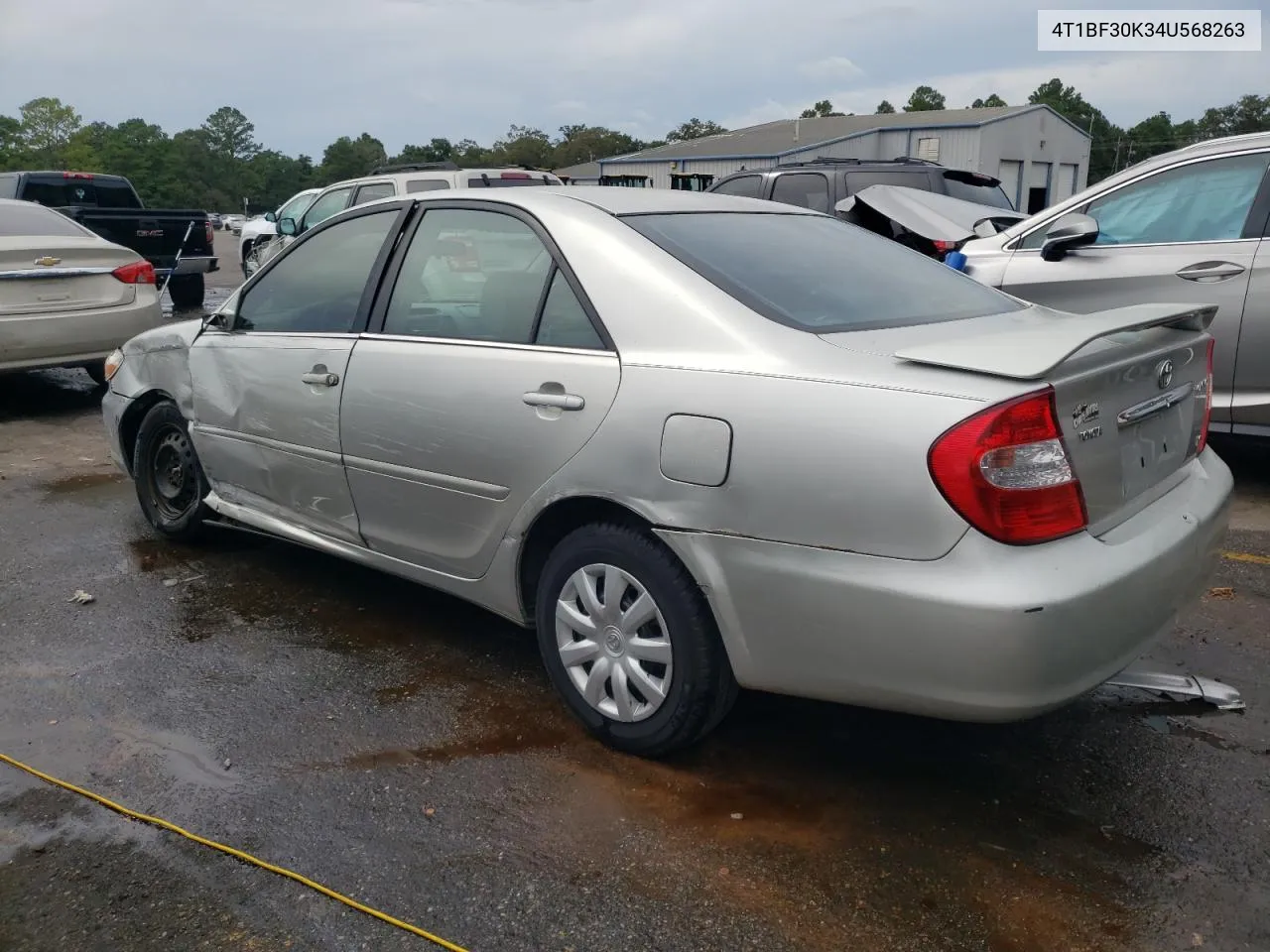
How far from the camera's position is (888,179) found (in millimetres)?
10195

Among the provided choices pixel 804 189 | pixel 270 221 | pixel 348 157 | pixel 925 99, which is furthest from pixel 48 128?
pixel 804 189

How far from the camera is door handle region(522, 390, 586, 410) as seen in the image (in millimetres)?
2998

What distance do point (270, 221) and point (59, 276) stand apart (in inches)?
465

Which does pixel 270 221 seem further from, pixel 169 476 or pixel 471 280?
pixel 471 280

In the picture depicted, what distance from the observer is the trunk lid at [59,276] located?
7668 millimetres

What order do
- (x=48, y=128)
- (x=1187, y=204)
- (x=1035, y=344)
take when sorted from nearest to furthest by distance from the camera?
(x=1035, y=344)
(x=1187, y=204)
(x=48, y=128)

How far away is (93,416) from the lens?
327 inches

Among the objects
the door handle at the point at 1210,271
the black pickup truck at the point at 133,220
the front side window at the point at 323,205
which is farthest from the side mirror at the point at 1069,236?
the front side window at the point at 323,205

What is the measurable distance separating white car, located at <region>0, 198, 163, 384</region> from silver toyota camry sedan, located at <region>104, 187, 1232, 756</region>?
15.1 ft

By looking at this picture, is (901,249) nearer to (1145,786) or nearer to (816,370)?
(816,370)

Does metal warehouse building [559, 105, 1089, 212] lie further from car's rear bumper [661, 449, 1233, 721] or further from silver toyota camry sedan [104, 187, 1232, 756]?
car's rear bumper [661, 449, 1233, 721]

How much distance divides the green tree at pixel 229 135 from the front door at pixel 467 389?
147 m

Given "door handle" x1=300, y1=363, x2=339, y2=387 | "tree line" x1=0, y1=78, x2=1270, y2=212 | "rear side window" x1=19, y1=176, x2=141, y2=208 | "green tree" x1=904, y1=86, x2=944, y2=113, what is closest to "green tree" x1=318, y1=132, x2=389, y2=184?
"tree line" x1=0, y1=78, x2=1270, y2=212

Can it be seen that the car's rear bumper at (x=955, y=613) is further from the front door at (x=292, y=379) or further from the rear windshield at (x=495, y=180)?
the rear windshield at (x=495, y=180)
